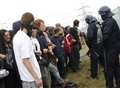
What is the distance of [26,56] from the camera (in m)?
6.65

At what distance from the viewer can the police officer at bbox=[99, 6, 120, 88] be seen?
9859 millimetres

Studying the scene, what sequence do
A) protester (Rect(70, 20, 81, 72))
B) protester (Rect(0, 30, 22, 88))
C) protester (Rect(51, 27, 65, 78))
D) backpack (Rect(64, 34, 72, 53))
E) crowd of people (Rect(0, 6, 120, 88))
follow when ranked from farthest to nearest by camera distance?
1. protester (Rect(70, 20, 81, 72))
2. backpack (Rect(64, 34, 72, 53))
3. protester (Rect(51, 27, 65, 78))
4. protester (Rect(0, 30, 22, 88))
5. crowd of people (Rect(0, 6, 120, 88))

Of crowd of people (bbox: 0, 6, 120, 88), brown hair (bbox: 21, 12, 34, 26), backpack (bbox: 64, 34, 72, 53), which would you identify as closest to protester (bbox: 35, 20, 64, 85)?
crowd of people (bbox: 0, 6, 120, 88)

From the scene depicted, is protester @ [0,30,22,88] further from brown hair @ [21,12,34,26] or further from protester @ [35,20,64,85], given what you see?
protester @ [35,20,64,85]

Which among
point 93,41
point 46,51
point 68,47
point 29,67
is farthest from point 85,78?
point 29,67

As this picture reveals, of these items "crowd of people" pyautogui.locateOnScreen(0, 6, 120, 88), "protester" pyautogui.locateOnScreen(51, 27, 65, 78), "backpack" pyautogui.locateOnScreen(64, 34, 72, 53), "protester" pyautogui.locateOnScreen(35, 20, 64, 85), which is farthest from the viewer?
"backpack" pyautogui.locateOnScreen(64, 34, 72, 53)

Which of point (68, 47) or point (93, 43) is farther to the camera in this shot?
point (68, 47)

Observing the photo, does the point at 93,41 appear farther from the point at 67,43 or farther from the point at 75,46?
the point at 75,46

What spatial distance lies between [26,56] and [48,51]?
142 inches

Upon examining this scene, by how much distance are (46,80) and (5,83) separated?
1813mm

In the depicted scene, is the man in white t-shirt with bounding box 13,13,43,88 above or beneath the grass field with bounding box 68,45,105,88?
above

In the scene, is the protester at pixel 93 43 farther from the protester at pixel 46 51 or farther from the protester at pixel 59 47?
the protester at pixel 46 51

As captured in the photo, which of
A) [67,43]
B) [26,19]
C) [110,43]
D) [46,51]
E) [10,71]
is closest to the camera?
[26,19]

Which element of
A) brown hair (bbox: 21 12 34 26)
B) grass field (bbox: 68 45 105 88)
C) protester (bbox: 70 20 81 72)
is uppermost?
brown hair (bbox: 21 12 34 26)
